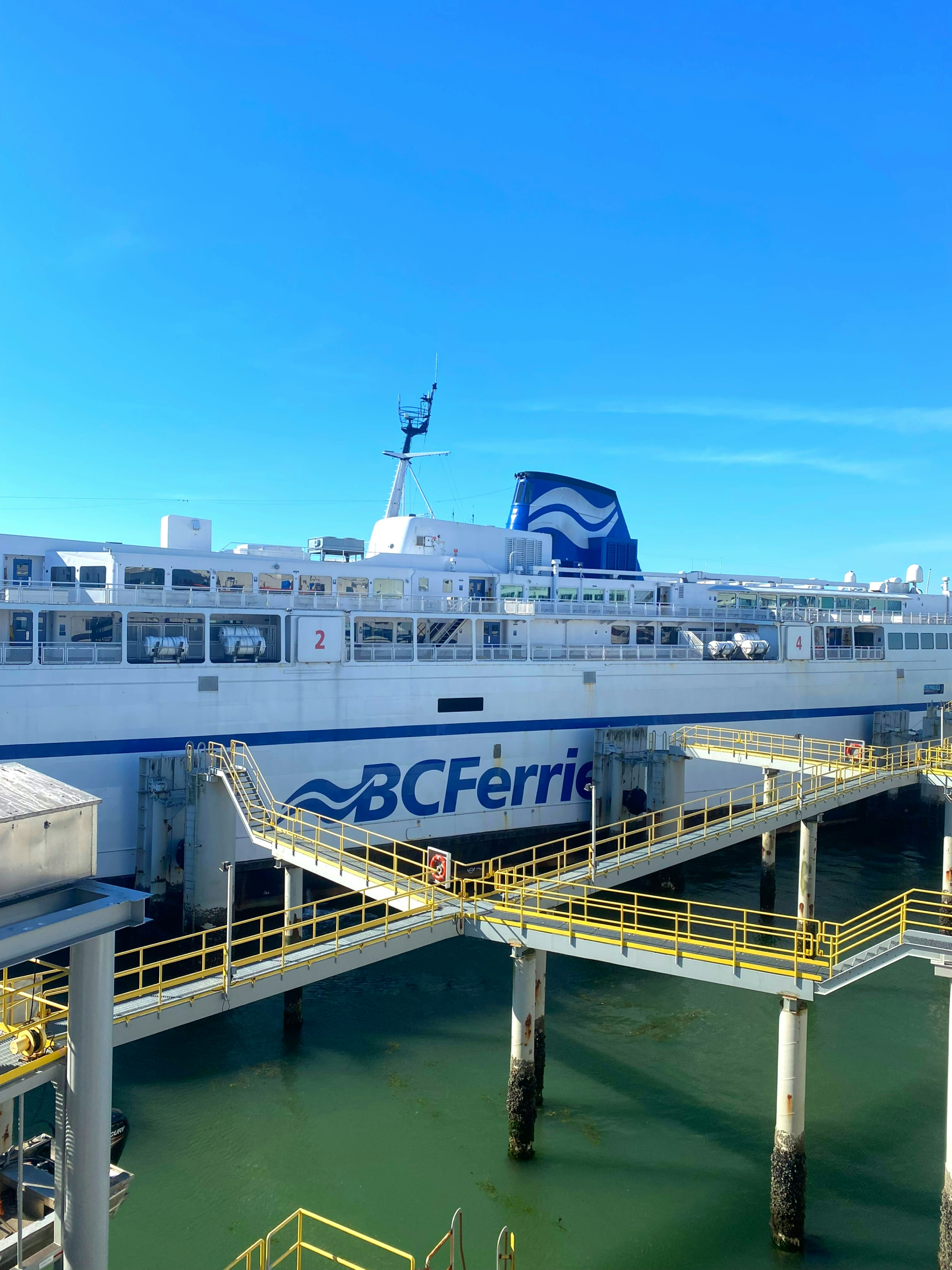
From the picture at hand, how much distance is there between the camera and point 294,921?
1827 cm

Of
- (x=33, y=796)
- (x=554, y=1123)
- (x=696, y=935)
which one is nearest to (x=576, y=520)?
(x=696, y=935)

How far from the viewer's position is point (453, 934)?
554 inches

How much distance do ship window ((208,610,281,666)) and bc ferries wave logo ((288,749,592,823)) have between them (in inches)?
155

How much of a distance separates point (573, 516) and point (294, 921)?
74.4ft

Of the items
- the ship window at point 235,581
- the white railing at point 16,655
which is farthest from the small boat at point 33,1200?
the ship window at point 235,581

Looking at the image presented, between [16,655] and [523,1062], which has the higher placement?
[16,655]

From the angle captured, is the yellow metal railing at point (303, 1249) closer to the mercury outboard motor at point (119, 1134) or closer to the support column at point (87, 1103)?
the mercury outboard motor at point (119, 1134)

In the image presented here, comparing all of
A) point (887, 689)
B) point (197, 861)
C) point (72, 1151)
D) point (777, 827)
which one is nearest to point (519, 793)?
point (777, 827)

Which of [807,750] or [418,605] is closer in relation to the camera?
[418,605]

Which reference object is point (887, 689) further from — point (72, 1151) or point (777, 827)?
point (72, 1151)

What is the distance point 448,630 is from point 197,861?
11.6 m

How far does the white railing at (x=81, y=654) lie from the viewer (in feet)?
69.6

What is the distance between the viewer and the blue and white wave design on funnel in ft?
117

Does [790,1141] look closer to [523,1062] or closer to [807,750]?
[523,1062]
